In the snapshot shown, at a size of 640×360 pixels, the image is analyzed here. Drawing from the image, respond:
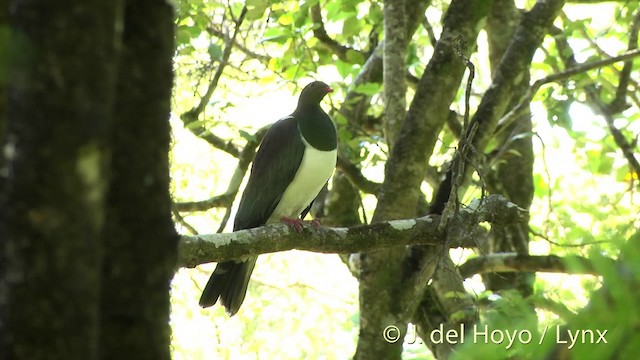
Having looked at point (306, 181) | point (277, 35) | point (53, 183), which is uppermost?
point (277, 35)

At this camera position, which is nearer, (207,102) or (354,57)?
(207,102)

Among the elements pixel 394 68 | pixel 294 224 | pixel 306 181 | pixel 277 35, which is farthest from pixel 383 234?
pixel 277 35

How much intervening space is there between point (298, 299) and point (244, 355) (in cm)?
136

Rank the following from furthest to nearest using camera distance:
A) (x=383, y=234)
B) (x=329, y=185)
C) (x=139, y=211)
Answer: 1. (x=329, y=185)
2. (x=383, y=234)
3. (x=139, y=211)

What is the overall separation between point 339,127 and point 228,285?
1.73m

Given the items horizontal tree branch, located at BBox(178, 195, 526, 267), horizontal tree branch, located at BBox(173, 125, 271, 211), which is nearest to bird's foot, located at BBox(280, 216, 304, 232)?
horizontal tree branch, located at BBox(178, 195, 526, 267)

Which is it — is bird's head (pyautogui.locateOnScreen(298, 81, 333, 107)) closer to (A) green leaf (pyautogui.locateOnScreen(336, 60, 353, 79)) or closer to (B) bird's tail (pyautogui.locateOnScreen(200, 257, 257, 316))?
(A) green leaf (pyautogui.locateOnScreen(336, 60, 353, 79))

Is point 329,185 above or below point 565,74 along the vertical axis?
above

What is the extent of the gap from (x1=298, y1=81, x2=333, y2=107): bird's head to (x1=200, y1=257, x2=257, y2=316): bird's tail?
1069 millimetres

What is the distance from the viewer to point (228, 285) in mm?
3914

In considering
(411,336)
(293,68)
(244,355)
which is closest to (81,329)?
(293,68)

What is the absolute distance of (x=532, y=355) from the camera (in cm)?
111

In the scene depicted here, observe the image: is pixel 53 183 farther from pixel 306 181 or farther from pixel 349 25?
pixel 349 25

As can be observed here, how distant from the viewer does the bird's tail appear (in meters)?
3.84
